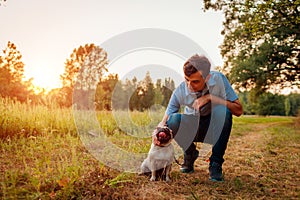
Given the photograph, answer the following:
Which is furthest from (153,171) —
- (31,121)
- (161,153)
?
(31,121)

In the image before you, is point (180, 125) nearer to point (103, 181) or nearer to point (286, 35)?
point (103, 181)

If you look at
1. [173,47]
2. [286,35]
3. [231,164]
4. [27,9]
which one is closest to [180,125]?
[231,164]

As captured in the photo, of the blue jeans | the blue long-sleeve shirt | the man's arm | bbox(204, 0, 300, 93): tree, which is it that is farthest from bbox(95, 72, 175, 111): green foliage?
bbox(204, 0, 300, 93): tree

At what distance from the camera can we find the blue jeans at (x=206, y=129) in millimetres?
3088

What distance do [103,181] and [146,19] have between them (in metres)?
3.75

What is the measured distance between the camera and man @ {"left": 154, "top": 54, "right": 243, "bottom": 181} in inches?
120

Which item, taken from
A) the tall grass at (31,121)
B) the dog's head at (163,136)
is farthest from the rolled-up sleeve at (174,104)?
the tall grass at (31,121)

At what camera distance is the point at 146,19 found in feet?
18.2

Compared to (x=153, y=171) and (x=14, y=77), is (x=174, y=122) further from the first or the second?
(x=14, y=77)

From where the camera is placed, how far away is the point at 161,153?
2859 millimetres

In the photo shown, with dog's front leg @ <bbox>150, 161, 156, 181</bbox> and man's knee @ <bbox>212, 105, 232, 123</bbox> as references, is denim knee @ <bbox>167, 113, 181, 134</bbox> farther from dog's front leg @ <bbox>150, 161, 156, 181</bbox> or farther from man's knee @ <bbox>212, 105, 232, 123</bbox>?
dog's front leg @ <bbox>150, 161, 156, 181</bbox>

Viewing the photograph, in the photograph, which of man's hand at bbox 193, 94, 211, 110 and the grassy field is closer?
the grassy field

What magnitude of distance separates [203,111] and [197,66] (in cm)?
59

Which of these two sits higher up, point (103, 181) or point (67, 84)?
point (67, 84)
